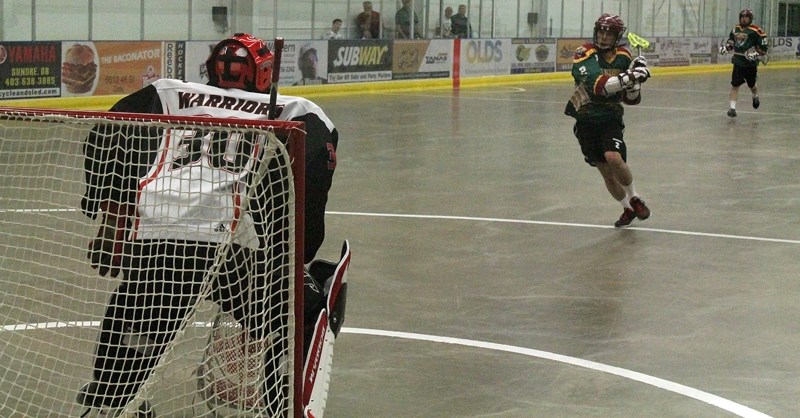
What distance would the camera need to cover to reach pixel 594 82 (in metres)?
9.06

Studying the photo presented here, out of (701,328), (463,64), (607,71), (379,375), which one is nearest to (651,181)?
(607,71)

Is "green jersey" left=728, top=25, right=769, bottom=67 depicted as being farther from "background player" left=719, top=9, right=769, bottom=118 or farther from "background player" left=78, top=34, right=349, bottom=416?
"background player" left=78, top=34, right=349, bottom=416

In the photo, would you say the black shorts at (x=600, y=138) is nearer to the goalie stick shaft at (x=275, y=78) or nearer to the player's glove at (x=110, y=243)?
the goalie stick shaft at (x=275, y=78)

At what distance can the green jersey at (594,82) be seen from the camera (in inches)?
360

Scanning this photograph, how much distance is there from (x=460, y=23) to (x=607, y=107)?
709 inches

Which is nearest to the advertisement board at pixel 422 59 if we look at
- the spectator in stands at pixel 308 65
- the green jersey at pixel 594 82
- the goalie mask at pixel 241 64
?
the spectator in stands at pixel 308 65

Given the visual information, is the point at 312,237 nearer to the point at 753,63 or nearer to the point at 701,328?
the point at 701,328

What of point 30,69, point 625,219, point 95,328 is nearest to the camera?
point 95,328

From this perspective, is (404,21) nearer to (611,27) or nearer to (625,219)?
(611,27)

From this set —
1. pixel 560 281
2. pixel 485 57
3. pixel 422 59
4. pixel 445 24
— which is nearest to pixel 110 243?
pixel 560 281

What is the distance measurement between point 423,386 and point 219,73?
1.69 metres

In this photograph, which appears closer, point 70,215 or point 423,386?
point 423,386

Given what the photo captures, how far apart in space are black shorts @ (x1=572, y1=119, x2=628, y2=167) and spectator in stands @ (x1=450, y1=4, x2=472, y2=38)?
1783 cm

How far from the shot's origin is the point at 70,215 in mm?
8031
